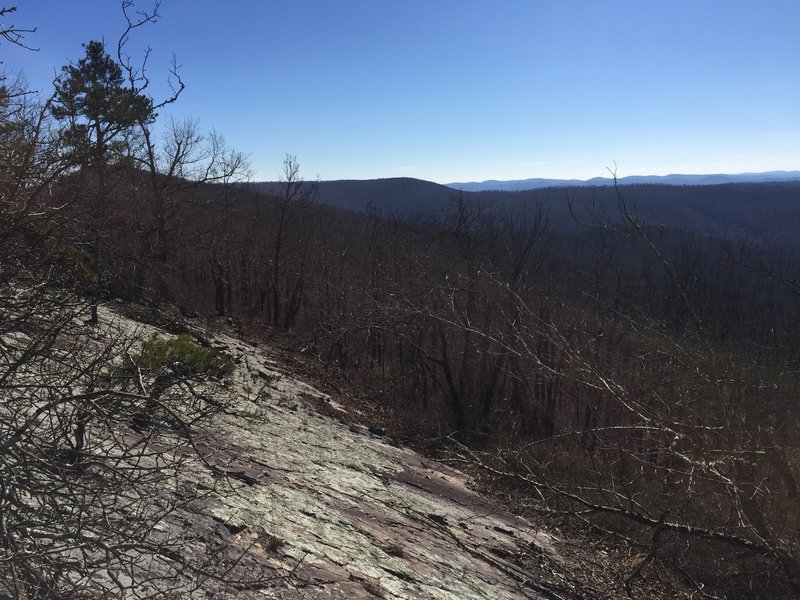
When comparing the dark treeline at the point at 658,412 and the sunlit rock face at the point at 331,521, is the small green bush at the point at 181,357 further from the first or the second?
the dark treeline at the point at 658,412

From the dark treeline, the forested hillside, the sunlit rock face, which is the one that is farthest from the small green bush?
the dark treeline

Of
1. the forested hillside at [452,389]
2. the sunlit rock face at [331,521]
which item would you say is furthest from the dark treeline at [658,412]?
the sunlit rock face at [331,521]

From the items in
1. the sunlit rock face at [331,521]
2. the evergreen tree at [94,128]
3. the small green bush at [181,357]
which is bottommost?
the sunlit rock face at [331,521]

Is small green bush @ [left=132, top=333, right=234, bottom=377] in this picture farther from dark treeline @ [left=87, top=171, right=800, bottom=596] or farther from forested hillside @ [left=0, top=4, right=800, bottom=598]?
dark treeline @ [left=87, top=171, right=800, bottom=596]

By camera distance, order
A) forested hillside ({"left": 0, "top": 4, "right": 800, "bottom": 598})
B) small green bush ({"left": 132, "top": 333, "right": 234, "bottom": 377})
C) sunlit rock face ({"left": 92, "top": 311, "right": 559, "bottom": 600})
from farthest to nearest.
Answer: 1. small green bush ({"left": 132, "top": 333, "right": 234, "bottom": 377})
2. sunlit rock face ({"left": 92, "top": 311, "right": 559, "bottom": 600})
3. forested hillside ({"left": 0, "top": 4, "right": 800, "bottom": 598})

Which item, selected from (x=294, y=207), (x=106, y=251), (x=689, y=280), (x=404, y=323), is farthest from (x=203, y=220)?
(x=689, y=280)

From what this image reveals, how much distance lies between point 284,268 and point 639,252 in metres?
82.6

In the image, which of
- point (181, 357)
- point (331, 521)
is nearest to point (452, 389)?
point (181, 357)

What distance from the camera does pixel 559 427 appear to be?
57.9 feet

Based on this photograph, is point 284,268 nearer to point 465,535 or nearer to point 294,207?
point 294,207

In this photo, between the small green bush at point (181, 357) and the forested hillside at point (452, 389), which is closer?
the forested hillside at point (452, 389)

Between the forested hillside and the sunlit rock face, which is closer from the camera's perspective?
the forested hillside

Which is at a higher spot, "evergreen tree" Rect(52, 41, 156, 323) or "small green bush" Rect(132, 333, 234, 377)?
"evergreen tree" Rect(52, 41, 156, 323)

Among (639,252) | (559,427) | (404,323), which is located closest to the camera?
(404,323)
